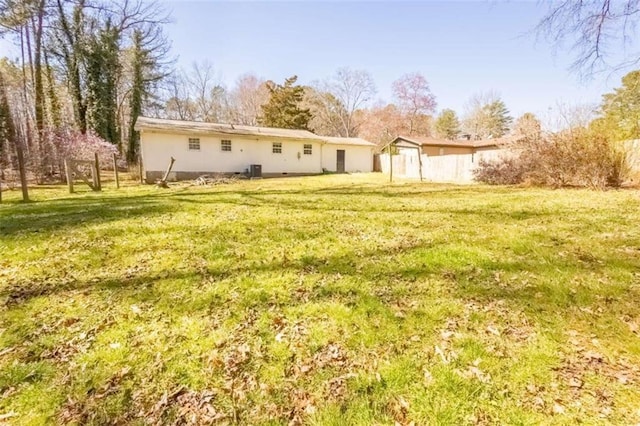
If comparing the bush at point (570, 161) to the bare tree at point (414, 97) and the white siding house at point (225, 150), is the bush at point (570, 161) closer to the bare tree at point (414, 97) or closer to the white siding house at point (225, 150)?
the white siding house at point (225, 150)

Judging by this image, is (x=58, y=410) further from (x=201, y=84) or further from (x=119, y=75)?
(x=201, y=84)

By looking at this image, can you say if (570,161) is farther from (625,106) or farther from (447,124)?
(447,124)

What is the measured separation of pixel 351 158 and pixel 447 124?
22.4 m

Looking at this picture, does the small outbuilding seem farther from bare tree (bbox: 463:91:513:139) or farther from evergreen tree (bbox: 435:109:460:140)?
bare tree (bbox: 463:91:513:139)

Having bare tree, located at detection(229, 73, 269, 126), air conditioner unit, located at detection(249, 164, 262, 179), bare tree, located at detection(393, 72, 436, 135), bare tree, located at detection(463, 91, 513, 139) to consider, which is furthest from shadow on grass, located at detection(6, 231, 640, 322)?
bare tree, located at detection(463, 91, 513, 139)

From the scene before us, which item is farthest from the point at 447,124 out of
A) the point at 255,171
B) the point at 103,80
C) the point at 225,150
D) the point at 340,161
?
the point at 103,80

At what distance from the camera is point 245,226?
5.57 meters

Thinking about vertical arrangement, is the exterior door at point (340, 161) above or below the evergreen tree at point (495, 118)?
below

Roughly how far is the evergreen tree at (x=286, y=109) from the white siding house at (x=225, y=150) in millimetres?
10734

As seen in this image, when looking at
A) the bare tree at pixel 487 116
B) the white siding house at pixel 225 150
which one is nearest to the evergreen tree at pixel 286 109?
the white siding house at pixel 225 150

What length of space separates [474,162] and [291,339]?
13.4 metres

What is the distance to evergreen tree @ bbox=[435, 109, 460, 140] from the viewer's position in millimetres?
40188

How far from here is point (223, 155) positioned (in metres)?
17.7

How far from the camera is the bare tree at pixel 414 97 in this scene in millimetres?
34291
